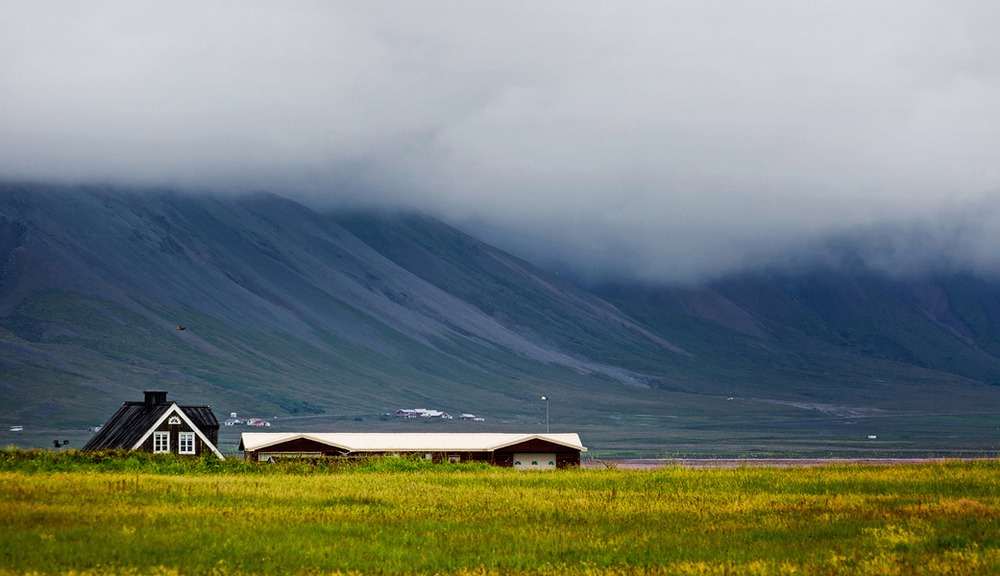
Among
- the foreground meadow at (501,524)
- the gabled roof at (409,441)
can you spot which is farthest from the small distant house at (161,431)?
the foreground meadow at (501,524)

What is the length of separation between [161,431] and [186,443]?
5.24 ft

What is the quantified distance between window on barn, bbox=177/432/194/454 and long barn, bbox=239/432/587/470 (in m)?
3.54

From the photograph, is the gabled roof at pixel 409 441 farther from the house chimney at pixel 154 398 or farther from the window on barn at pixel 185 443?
the house chimney at pixel 154 398

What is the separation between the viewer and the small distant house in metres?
67.2

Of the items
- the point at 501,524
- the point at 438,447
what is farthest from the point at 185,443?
the point at 501,524

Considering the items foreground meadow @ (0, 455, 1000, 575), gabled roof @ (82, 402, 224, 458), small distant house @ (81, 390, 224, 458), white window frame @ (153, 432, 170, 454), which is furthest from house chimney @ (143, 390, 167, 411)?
foreground meadow @ (0, 455, 1000, 575)

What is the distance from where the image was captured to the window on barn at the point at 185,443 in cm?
6700

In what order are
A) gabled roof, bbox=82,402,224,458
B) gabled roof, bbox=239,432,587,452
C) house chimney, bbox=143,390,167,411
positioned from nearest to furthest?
gabled roof, bbox=82,402,224,458 → house chimney, bbox=143,390,167,411 → gabled roof, bbox=239,432,587,452

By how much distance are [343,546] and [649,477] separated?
17.8 m

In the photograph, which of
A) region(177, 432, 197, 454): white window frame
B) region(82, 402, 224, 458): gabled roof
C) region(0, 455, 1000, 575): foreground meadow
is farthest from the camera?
region(82, 402, 224, 458): gabled roof

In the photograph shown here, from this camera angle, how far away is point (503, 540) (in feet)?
89.0

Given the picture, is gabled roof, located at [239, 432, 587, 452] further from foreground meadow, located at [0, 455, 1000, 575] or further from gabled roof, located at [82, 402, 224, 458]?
foreground meadow, located at [0, 455, 1000, 575]

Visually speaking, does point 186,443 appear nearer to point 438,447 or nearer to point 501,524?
point 438,447

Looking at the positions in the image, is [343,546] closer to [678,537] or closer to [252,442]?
[678,537]
